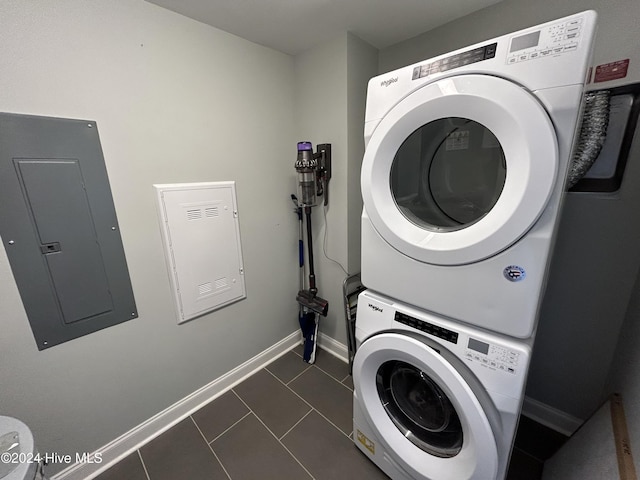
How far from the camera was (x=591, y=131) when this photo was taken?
3.61 ft

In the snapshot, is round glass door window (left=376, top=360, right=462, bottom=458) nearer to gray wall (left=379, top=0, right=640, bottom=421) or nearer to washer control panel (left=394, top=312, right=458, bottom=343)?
washer control panel (left=394, top=312, right=458, bottom=343)

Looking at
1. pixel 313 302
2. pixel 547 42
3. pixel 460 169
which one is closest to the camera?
pixel 547 42

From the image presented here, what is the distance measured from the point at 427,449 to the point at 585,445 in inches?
24.5

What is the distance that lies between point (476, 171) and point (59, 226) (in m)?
1.68

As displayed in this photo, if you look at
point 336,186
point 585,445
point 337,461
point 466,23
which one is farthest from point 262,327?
point 466,23

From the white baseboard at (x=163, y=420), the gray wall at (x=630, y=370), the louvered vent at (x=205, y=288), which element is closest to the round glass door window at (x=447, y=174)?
the gray wall at (x=630, y=370)

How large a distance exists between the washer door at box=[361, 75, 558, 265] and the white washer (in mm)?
276

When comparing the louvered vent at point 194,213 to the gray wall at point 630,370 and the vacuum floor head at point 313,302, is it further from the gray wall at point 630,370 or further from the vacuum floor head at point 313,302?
the gray wall at point 630,370

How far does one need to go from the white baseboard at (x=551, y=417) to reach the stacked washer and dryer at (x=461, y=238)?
0.86m

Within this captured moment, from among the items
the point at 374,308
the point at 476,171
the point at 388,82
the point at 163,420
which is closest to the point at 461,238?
the point at 476,171

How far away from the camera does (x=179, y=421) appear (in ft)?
4.96

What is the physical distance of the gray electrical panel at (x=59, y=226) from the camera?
952 mm

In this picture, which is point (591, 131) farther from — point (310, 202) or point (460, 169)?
point (310, 202)

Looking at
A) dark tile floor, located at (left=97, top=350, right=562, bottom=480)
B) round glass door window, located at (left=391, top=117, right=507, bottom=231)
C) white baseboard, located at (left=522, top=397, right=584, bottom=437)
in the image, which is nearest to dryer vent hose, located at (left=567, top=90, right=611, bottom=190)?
round glass door window, located at (left=391, top=117, right=507, bottom=231)
